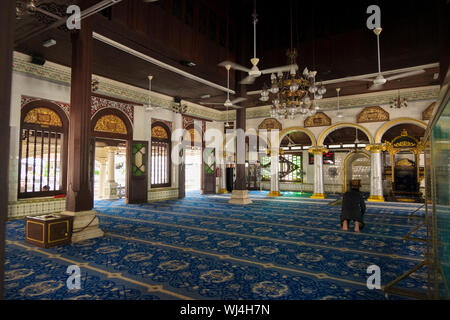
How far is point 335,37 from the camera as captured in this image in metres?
6.69

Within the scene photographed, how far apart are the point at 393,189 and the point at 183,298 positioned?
9.81 m

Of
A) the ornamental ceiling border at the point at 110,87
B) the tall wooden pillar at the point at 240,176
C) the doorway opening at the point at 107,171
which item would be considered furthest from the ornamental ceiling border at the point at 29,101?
the tall wooden pillar at the point at 240,176

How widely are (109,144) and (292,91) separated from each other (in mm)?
7739

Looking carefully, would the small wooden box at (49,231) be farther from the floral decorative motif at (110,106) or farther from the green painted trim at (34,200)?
the floral decorative motif at (110,106)

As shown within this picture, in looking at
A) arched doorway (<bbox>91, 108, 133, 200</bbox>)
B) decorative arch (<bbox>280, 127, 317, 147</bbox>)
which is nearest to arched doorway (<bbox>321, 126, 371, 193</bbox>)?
decorative arch (<bbox>280, 127, 317, 147</bbox>)

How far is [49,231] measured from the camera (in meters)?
3.72

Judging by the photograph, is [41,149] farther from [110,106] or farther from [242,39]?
[242,39]

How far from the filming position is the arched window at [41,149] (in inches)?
237

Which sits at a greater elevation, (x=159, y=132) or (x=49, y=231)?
(x=159, y=132)

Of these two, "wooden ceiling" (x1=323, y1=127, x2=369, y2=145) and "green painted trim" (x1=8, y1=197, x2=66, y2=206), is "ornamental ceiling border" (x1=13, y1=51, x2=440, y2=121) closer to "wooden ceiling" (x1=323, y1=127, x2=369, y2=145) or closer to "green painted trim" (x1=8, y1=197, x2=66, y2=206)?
"wooden ceiling" (x1=323, y1=127, x2=369, y2=145)

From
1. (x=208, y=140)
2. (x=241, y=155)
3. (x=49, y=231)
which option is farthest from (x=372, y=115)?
(x=49, y=231)

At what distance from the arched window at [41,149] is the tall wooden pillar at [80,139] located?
261 centimetres

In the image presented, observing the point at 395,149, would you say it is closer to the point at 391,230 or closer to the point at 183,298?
the point at 391,230
